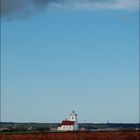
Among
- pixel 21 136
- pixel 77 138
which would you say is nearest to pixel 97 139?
pixel 77 138

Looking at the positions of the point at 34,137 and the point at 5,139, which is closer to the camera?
the point at 5,139

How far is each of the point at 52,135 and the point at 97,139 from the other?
6791 mm

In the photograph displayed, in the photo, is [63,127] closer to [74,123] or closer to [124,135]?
[74,123]

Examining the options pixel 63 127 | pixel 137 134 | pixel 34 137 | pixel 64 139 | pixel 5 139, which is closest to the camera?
pixel 5 139

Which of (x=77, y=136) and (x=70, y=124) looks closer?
(x=77, y=136)

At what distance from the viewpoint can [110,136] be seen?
2378 inches

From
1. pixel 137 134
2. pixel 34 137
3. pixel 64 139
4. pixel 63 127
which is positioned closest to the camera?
pixel 34 137

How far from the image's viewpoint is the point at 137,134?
66.3m

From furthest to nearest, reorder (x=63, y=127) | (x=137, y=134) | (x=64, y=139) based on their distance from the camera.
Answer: (x=63, y=127)
(x=137, y=134)
(x=64, y=139)

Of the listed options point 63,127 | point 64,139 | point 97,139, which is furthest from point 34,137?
point 63,127

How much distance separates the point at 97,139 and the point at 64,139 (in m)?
5.12

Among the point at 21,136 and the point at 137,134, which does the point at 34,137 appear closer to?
the point at 21,136

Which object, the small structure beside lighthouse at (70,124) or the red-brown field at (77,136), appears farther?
the small structure beside lighthouse at (70,124)

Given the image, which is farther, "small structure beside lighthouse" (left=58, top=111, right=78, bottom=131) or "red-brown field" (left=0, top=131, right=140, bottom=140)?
"small structure beside lighthouse" (left=58, top=111, right=78, bottom=131)
